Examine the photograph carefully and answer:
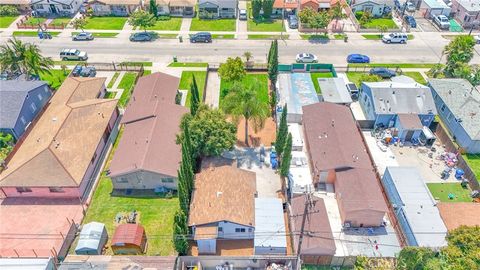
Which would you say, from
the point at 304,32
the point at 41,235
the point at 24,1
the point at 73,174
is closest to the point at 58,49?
the point at 24,1

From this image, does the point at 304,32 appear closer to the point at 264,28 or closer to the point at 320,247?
the point at 264,28

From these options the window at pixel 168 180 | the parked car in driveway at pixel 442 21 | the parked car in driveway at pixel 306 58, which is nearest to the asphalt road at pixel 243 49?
the parked car in driveway at pixel 306 58

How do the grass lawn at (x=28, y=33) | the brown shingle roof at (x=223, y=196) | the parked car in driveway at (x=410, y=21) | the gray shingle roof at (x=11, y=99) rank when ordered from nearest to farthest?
the brown shingle roof at (x=223, y=196), the gray shingle roof at (x=11, y=99), the grass lawn at (x=28, y=33), the parked car in driveway at (x=410, y=21)

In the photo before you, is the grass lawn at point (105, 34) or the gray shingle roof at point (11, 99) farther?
the grass lawn at point (105, 34)

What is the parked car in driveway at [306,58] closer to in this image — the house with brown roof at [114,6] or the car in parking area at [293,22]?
the car in parking area at [293,22]

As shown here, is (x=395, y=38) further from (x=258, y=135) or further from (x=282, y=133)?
(x=282, y=133)

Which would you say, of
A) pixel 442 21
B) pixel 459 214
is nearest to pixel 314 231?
pixel 459 214

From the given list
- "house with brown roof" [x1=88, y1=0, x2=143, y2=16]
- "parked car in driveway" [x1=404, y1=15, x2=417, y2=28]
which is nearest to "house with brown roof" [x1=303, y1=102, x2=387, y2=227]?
"parked car in driveway" [x1=404, y1=15, x2=417, y2=28]
